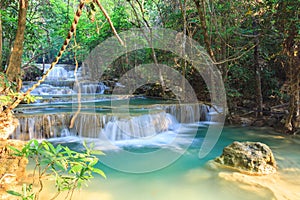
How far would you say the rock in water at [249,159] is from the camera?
3787 millimetres

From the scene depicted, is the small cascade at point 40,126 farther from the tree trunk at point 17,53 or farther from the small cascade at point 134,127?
the tree trunk at point 17,53

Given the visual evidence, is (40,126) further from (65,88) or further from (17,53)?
(65,88)

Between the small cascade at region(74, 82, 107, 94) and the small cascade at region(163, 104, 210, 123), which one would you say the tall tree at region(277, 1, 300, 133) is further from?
the small cascade at region(74, 82, 107, 94)

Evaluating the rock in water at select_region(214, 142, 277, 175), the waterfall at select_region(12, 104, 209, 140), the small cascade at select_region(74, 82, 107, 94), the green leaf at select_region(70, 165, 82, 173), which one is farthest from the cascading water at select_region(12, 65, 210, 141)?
the small cascade at select_region(74, 82, 107, 94)

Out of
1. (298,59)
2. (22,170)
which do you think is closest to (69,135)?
(22,170)

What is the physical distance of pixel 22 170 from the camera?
3488mm

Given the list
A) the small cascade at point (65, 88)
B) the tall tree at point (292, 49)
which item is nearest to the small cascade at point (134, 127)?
the tall tree at point (292, 49)

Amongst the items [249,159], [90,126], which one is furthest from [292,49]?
[90,126]

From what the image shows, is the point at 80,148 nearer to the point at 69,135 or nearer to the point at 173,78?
the point at 69,135

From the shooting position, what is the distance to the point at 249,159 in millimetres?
3863

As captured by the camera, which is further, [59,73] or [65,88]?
[59,73]

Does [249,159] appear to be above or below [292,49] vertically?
below

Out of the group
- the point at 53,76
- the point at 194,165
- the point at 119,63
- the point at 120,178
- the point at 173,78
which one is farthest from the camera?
the point at 53,76

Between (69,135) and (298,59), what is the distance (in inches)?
263
